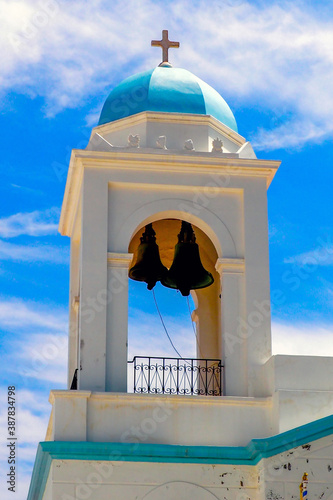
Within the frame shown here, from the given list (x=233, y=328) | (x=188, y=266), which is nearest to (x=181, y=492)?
(x=233, y=328)

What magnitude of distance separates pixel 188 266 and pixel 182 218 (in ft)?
2.80

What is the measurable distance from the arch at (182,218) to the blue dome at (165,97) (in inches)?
60.3

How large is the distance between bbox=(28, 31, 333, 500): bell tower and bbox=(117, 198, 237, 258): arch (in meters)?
0.02

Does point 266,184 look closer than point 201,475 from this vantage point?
No

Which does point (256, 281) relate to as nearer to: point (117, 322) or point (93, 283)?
point (117, 322)

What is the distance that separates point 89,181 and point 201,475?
4.29 metres

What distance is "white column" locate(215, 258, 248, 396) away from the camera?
57.9 feet

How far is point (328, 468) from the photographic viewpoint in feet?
53.4

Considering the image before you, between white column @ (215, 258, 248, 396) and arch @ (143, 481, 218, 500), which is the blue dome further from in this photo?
arch @ (143, 481, 218, 500)

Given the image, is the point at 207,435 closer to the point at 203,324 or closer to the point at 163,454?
the point at 163,454

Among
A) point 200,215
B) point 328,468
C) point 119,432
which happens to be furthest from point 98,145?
point 328,468

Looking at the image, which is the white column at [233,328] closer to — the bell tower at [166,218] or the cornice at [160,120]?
the bell tower at [166,218]

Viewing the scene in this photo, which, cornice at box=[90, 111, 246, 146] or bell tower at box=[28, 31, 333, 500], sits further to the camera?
cornice at box=[90, 111, 246, 146]

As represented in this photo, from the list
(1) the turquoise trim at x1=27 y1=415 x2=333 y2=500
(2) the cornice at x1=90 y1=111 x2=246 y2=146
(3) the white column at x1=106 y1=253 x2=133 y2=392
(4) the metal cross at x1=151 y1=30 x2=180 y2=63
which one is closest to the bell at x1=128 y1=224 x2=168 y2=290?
(3) the white column at x1=106 y1=253 x2=133 y2=392
